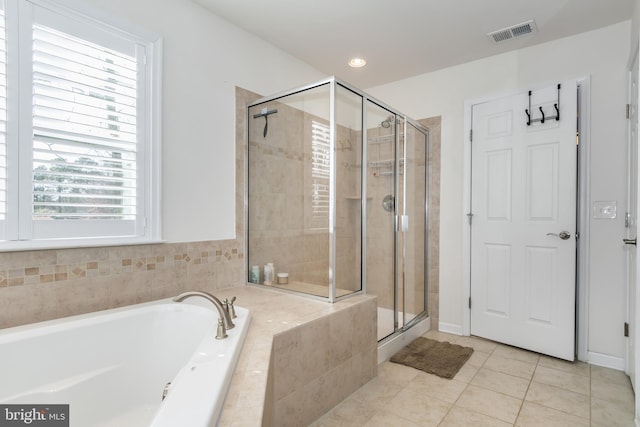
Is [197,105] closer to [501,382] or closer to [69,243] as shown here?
[69,243]

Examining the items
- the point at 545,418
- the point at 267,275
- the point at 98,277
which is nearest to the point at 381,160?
the point at 267,275

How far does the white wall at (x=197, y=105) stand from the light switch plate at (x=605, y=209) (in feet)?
8.73

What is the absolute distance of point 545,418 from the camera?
187 cm

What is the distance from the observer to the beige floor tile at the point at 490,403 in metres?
1.90

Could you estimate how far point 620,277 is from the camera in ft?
7.90

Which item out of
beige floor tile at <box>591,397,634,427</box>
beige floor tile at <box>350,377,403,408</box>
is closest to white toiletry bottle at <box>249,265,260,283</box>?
beige floor tile at <box>350,377,403,408</box>

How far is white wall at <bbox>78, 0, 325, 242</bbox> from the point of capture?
2.11 metres

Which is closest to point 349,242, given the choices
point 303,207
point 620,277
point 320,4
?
point 303,207

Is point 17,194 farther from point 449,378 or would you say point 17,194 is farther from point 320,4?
point 449,378

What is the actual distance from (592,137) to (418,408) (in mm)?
2284

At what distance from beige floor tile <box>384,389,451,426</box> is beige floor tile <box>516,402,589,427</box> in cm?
39

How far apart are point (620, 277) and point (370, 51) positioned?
254 centimetres

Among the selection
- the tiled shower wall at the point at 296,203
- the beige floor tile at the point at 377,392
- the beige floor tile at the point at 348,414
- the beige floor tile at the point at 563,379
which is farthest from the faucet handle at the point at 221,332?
the beige floor tile at the point at 563,379

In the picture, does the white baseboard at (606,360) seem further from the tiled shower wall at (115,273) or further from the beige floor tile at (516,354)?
the tiled shower wall at (115,273)
